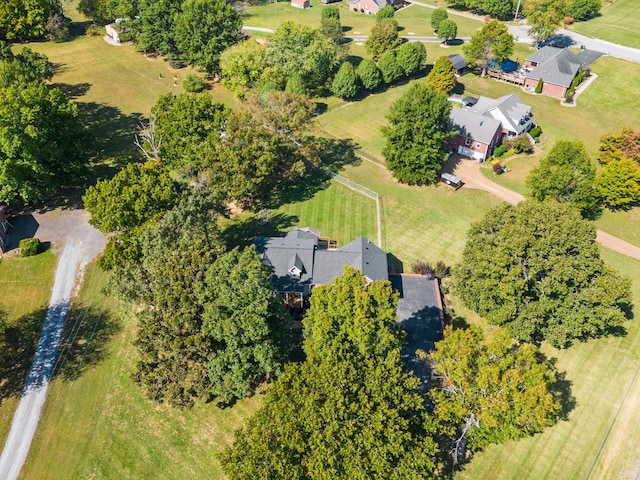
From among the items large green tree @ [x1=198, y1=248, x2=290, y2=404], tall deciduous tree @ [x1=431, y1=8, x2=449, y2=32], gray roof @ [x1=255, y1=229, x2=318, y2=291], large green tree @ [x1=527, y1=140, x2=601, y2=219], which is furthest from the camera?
tall deciduous tree @ [x1=431, y1=8, x2=449, y2=32]

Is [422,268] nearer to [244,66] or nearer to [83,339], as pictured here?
[83,339]

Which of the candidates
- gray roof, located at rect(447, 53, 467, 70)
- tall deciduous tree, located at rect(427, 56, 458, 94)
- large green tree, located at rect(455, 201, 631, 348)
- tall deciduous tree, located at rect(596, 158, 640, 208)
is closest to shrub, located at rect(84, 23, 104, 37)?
tall deciduous tree, located at rect(427, 56, 458, 94)

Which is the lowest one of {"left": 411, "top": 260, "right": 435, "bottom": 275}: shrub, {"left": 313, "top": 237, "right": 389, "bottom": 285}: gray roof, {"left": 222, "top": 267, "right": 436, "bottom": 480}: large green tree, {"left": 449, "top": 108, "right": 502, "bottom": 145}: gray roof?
{"left": 411, "top": 260, "right": 435, "bottom": 275}: shrub

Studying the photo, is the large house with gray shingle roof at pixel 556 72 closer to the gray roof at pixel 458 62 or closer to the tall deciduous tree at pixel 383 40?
the gray roof at pixel 458 62

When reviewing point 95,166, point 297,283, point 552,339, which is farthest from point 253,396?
point 95,166

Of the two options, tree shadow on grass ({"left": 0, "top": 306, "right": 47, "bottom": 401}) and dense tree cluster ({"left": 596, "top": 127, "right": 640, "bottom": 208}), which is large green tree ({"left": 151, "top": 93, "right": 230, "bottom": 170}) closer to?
tree shadow on grass ({"left": 0, "top": 306, "right": 47, "bottom": 401})

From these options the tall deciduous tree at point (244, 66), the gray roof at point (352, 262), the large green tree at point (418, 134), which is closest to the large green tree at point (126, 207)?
the gray roof at point (352, 262)
